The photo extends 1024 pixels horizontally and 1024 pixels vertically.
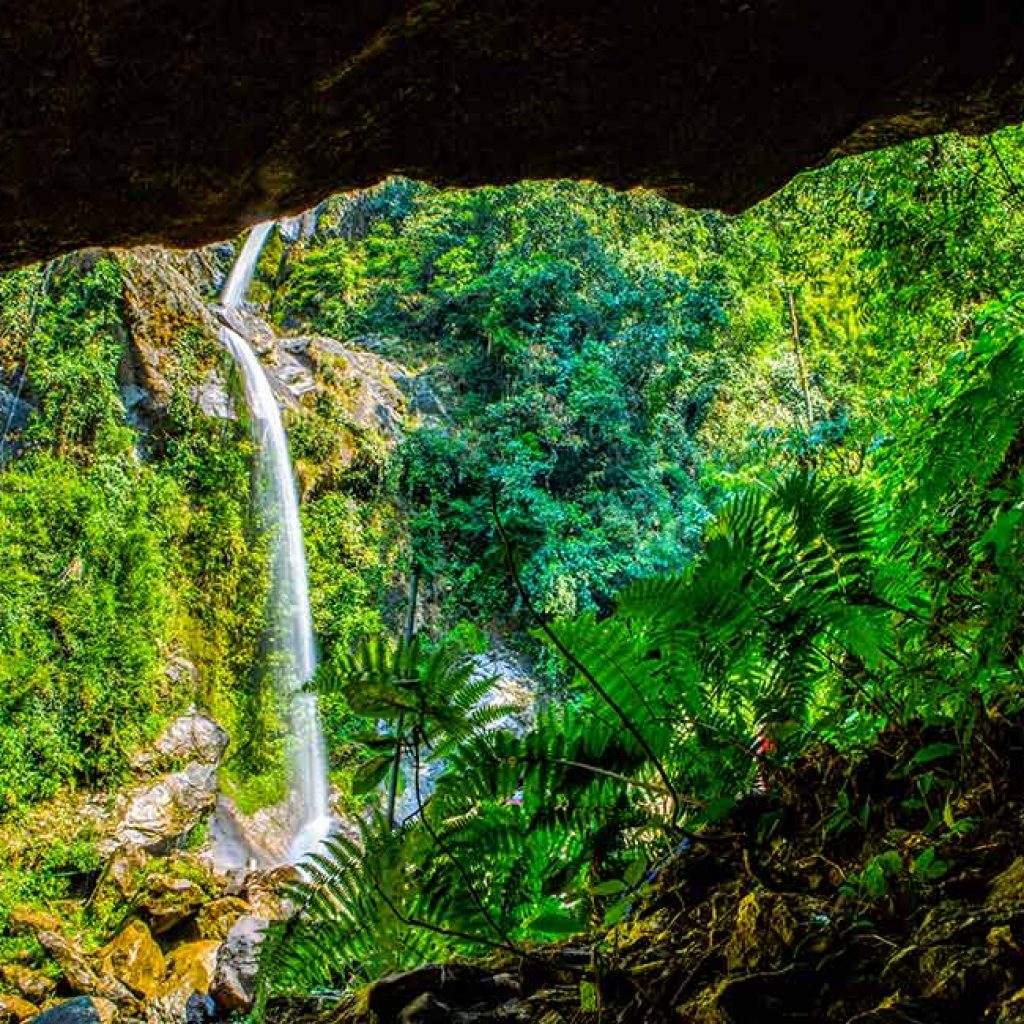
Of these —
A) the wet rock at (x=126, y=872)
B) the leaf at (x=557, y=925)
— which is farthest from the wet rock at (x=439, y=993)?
the wet rock at (x=126, y=872)

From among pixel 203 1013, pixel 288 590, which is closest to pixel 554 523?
pixel 288 590

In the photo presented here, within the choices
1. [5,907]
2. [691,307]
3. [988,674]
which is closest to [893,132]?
[988,674]

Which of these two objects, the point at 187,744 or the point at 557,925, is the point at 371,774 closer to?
the point at 557,925

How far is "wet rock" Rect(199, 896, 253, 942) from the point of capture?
26.1ft

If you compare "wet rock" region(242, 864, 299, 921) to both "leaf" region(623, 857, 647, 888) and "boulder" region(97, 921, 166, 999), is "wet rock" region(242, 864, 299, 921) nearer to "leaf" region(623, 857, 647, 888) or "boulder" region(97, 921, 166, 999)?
"boulder" region(97, 921, 166, 999)

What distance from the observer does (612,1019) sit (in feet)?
3.41

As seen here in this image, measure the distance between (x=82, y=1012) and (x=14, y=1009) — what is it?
966mm

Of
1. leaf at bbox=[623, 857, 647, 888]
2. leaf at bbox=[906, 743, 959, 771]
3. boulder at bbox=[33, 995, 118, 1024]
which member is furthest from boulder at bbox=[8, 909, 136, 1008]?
leaf at bbox=[906, 743, 959, 771]

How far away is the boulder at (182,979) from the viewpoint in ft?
21.0

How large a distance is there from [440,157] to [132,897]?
8.66 metres

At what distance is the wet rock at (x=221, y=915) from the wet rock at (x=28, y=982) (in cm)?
154

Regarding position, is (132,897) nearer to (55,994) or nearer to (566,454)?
(55,994)

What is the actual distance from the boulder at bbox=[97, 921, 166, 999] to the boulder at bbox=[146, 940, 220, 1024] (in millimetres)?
103

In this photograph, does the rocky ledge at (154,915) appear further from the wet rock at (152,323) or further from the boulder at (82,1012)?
the wet rock at (152,323)
